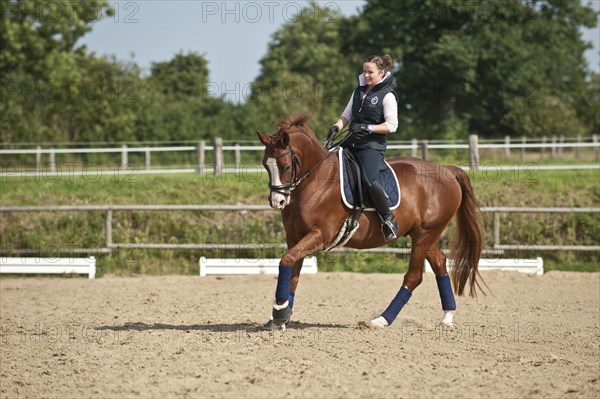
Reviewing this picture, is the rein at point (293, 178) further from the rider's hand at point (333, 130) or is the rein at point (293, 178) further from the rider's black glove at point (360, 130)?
the rider's black glove at point (360, 130)

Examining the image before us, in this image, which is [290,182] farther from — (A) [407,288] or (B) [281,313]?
(A) [407,288]

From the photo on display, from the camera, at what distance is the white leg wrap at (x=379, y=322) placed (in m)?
7.93

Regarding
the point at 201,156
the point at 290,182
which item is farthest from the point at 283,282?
the point at 201,156

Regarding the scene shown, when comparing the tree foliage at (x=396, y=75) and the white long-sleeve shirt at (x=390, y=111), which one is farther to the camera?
the tree foliage at (x=396, y=75)

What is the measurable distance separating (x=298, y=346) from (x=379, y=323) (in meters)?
1.41

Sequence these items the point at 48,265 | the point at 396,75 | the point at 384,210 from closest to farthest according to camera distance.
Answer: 1. the point at 384,210
2. the point at 48,265
3. the point at 396,75

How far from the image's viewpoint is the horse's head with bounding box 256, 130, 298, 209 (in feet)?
23.5

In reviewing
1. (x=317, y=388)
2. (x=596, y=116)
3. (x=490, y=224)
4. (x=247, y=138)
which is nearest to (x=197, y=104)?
(x=247, y=138)

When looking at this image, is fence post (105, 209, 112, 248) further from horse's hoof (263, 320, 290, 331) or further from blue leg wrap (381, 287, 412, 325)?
blue leg wrap (381, 287, 412, 325)

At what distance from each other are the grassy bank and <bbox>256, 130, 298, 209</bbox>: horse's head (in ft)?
22.6

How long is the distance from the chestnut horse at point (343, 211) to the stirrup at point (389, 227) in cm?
7

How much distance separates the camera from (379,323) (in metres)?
7.96

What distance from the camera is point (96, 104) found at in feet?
106

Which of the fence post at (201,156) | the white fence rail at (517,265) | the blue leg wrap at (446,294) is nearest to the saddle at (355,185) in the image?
the blue leg wrap at (446,294)
